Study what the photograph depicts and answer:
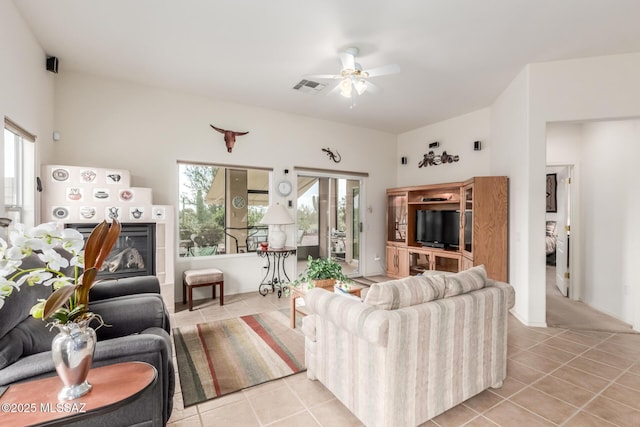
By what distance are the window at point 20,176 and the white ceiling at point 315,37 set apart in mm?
1022

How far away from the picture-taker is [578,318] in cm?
378

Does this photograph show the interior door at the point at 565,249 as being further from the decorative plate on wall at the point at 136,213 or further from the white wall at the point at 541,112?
the decorative plate on wall at the point at 136,213

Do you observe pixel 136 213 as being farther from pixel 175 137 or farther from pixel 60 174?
pixel 175 137

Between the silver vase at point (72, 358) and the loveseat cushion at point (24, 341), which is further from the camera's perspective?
the loveseat cushion at point (24, 341)

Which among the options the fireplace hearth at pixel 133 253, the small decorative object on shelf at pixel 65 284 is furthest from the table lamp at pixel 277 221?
the small decorative object on shelf at pixel 65 284

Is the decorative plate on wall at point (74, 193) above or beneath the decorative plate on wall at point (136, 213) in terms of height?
above

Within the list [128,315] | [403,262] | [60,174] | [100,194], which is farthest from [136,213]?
[403,262]

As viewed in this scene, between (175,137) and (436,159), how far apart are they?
444 centimetres

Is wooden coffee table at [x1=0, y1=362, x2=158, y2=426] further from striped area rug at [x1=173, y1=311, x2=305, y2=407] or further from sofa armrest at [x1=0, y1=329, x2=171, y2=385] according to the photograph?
striped area rug at [x1=173, y1=311, x2=305, y2=407]

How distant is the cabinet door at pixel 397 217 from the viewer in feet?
19.5

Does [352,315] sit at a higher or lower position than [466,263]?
higher

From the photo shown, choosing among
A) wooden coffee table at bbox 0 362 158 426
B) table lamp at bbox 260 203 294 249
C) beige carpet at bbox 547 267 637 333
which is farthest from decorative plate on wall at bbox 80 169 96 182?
beige carpet at bbox 547 267 637 333

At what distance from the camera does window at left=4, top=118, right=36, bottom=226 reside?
2734 mm

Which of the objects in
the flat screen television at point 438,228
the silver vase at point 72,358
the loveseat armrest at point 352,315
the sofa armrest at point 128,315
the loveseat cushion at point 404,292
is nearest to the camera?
the silver vase at point 72,358
